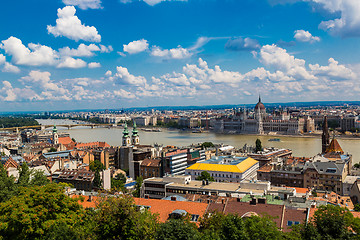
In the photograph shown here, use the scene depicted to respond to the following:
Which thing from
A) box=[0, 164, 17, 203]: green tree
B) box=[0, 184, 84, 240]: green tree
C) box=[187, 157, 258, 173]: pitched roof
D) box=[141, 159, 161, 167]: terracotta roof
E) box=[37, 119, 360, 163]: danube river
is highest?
box=[0, 184, 84, 240]: green tree

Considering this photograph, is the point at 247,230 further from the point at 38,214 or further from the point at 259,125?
the point at 259,125

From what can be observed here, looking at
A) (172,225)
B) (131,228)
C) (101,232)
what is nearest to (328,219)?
(172,225)

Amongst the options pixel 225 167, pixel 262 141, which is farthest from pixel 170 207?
pixel 262 141

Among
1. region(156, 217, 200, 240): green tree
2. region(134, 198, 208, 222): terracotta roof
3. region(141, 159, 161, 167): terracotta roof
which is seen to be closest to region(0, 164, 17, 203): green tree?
region(134, 198, 208, 222): terracotta roof

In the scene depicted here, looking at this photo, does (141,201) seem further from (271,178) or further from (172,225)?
(271,178)

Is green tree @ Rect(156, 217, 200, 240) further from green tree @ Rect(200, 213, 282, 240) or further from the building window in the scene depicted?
the building window

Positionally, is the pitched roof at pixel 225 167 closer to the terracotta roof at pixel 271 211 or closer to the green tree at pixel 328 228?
the terracotta roof at pixel 271 211

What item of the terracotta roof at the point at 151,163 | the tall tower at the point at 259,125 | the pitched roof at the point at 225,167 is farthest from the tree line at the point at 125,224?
the tall tower at the point at 259,125
